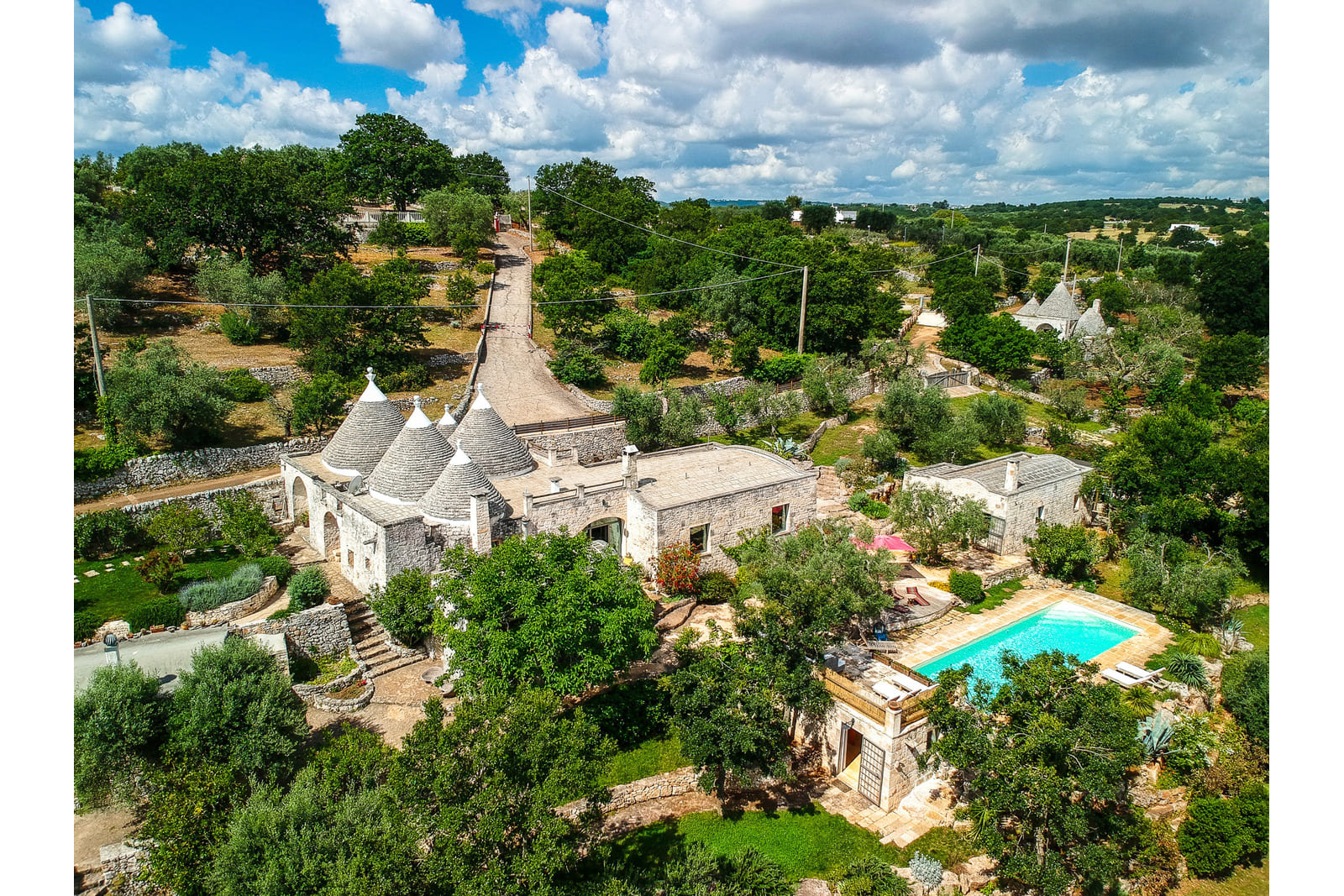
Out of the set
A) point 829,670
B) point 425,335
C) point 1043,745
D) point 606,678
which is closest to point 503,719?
point 606,678

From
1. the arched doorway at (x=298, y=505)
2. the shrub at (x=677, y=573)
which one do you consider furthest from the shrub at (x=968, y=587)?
the arched doorway at (x=298, y=505)

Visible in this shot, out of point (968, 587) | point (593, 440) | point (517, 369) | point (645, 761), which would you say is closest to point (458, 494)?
point (645, 761)


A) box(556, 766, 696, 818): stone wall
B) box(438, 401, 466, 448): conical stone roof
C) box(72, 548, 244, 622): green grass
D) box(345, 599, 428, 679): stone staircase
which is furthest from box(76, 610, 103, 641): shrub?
box(556, 766, 696, 818): stone wall

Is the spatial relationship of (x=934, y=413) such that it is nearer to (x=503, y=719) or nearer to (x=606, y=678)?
(x=606, y=678)

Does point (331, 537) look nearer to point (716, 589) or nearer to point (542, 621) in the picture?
point (542, 621)

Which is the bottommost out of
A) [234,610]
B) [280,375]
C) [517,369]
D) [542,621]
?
[234,610]

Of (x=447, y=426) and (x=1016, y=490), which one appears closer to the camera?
(x=1016, y=490)

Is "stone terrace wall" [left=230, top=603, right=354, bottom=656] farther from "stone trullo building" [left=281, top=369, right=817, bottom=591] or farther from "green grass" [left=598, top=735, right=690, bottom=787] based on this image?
"green grass" [left=598, top=735, right=690, bottom=787]
